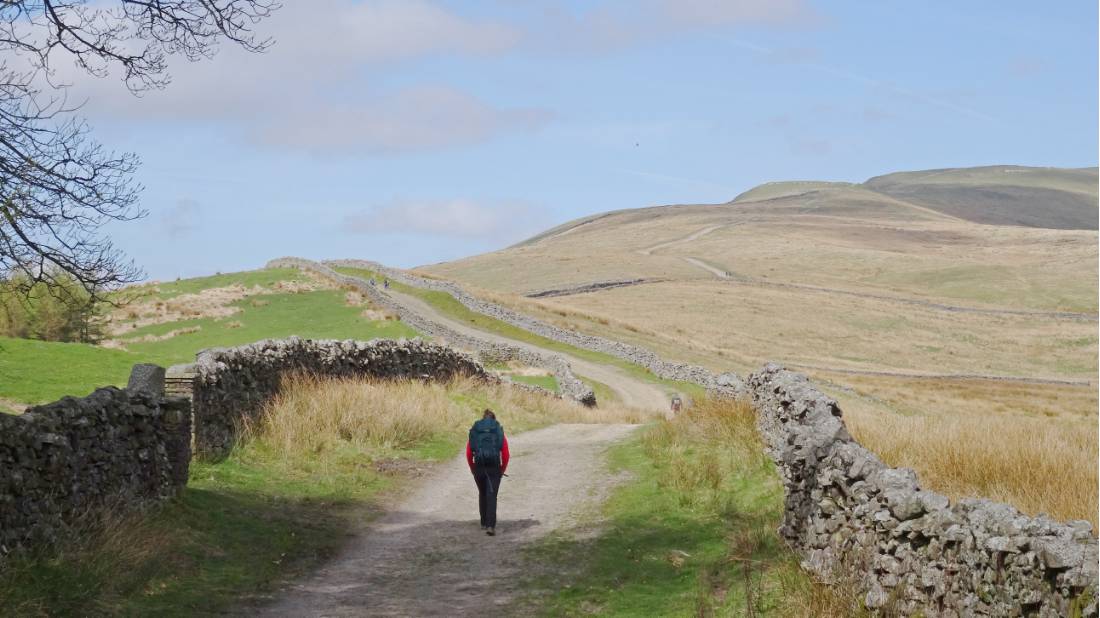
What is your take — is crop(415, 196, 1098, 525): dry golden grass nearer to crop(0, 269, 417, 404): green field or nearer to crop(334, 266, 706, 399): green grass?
crop(334, 266, 706, 399): green grass

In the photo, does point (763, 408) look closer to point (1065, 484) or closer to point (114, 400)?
point (1065, 484)

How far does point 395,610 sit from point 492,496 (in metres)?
3.82

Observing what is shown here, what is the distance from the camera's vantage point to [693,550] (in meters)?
12.0

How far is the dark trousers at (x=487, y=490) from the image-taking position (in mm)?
14000

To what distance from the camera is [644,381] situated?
176 ft

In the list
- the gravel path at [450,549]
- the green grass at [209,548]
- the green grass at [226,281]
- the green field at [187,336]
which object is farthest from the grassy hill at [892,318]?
the green grass at [226,281]

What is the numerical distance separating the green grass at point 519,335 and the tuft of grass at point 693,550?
3337 centimetres

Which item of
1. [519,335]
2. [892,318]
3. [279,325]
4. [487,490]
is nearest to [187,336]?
[279,325]

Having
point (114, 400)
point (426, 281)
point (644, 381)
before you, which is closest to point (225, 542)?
point (114, 400)

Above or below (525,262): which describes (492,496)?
below

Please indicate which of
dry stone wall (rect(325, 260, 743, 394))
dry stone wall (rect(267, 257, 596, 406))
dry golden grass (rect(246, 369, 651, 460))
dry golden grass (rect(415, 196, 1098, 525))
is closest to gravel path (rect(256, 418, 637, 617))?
dry golden grass (rect(246, 369, 651, 460))

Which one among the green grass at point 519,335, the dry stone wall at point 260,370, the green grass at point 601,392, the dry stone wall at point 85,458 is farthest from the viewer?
the green grass at point 519,335

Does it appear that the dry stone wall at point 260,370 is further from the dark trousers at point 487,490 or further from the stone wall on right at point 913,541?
the stone wall on right at point 913,541

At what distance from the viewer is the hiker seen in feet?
46.0
